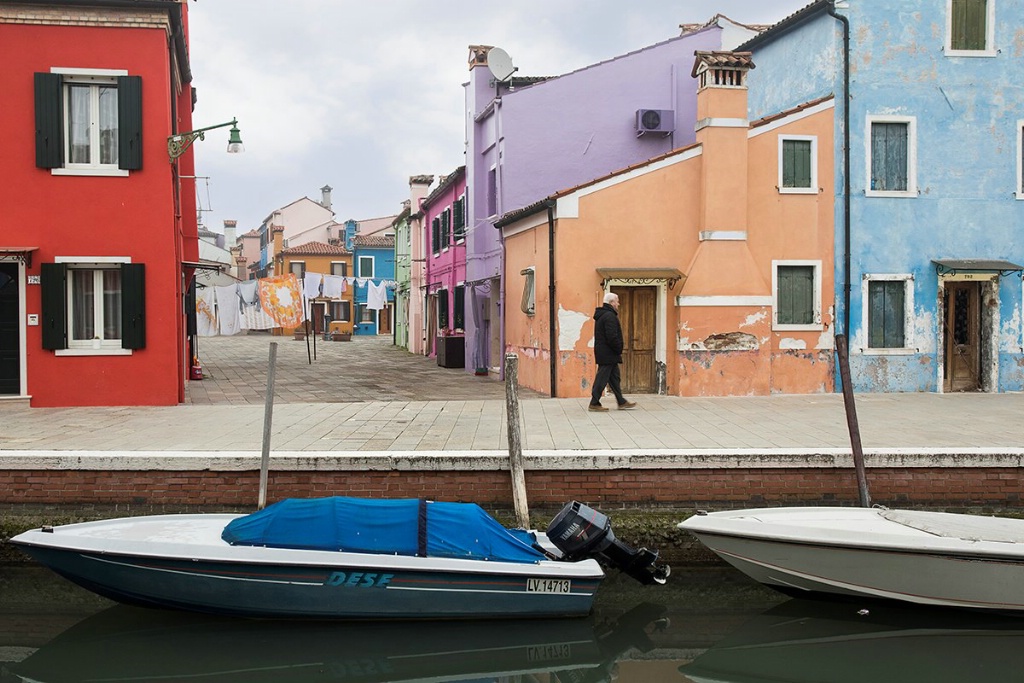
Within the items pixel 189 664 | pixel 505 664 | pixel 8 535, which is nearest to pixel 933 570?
pixel 505 664

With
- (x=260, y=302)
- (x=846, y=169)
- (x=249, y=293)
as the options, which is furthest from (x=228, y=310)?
(x=846, y=169)

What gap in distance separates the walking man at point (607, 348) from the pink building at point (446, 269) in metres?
11.6

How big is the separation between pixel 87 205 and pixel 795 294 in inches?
435

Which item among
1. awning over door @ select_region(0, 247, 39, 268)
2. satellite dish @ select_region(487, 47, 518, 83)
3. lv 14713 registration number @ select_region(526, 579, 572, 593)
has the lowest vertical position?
lv 14713 registration number @ select_region(526, 579, 572, 593)

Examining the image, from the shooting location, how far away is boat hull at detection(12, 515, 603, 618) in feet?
24.6

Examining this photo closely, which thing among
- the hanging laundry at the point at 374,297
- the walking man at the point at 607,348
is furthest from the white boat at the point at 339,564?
the hanging laundry at the point at 374,297

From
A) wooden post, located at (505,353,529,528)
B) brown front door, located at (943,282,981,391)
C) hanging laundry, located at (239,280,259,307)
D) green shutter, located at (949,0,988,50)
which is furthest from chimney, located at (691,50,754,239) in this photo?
hanging laundry, located at (239,280,259,307)

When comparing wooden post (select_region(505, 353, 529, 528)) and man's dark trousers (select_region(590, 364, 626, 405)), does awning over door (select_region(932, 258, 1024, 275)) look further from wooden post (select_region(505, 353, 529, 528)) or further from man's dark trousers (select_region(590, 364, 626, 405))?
wooden post (select_region(505, 353, 529, 528))

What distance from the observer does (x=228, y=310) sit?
35.2m

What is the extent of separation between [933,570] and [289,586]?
5.21 meters

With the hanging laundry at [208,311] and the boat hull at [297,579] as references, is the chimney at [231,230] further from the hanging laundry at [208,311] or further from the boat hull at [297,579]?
the boat hull at [297,579]

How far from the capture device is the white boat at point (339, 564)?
752cm

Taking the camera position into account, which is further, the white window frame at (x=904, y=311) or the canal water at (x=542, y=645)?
the white window frame at (x=904, y=311)

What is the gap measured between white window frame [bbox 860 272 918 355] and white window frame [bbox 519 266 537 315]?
18.0 feet
